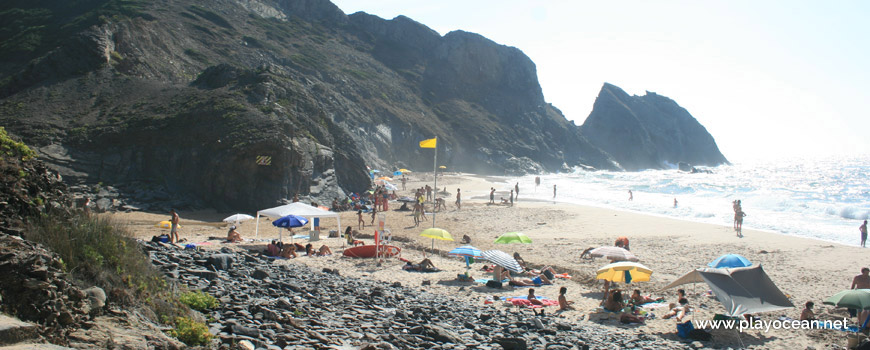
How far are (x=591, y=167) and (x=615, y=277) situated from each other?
331ft

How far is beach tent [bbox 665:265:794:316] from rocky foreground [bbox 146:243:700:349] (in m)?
1.19

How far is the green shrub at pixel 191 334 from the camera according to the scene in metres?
4.49

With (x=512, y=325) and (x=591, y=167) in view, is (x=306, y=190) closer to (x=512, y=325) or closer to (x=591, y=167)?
(x=512, y=325)

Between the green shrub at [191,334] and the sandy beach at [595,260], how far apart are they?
367 centimetres

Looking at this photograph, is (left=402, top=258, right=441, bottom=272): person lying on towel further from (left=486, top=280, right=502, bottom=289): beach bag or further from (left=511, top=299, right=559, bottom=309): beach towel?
(left=511, top=299, right=559, bottom=309): beach towel

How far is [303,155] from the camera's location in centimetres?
2575

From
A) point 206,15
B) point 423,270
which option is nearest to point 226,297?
point 423,270

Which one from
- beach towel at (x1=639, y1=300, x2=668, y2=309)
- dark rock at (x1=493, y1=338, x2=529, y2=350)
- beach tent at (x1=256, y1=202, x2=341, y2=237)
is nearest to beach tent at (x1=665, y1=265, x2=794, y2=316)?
beach towel at (x1=639, y1=300, x2=668, y2=309)

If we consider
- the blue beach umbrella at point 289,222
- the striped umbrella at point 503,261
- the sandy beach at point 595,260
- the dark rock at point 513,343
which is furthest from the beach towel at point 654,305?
the blue beach umbrella at point 289,222

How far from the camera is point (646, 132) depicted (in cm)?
13812

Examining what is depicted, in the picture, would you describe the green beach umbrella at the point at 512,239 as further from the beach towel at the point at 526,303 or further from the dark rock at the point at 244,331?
the dark rock at the point at 244,331

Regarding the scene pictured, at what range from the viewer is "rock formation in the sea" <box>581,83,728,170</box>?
13375cm

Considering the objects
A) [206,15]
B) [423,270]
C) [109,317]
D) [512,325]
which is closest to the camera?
[109,317]

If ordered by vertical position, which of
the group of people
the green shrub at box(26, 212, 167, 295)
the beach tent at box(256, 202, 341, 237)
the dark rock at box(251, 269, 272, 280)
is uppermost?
the green shrub at box(26, 212, 167, 295)
